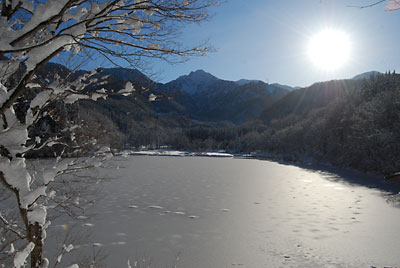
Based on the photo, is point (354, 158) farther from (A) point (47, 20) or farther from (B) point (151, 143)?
(B) point (151, 143)

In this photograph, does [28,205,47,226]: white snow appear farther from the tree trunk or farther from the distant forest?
the distant forest

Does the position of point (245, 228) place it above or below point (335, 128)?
below

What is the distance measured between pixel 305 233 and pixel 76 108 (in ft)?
34.3

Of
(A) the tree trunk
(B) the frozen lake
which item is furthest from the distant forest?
(A) the tree trunk

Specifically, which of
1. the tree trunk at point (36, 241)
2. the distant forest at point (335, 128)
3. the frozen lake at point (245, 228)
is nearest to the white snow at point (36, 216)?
the tree trunk at point (36, 241)

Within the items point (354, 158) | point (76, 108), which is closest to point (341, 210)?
point (76, 108)

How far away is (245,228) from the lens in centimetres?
1217

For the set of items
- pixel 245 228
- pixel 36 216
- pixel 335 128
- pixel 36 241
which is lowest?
pixel 245 228

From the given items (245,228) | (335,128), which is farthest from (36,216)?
(335,128)

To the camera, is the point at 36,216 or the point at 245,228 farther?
the point at 245,228

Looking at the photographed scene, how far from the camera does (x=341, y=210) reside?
1561 cm

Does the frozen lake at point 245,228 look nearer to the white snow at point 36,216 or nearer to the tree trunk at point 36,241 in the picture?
the tree trunk at point 36,241

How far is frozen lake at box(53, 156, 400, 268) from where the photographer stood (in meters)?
8.93

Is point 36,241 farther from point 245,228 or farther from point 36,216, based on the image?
Answer: point 245,228
